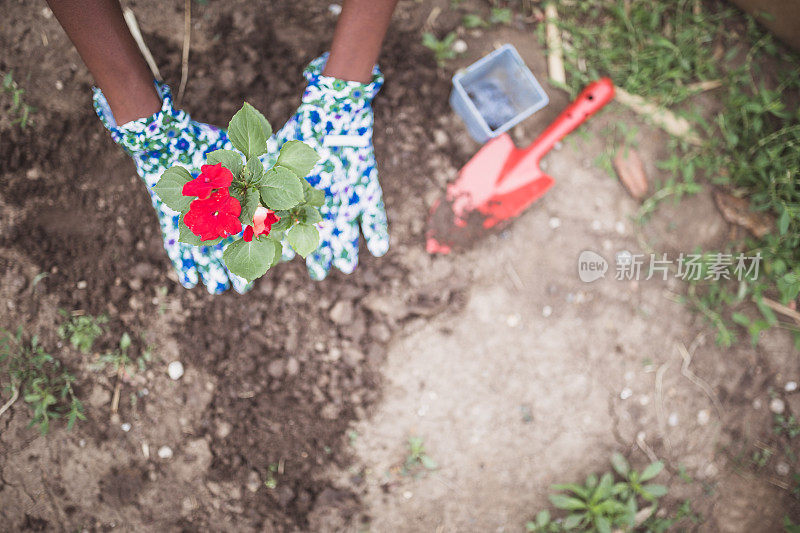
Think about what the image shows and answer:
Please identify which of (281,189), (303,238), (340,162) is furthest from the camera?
(340,162)

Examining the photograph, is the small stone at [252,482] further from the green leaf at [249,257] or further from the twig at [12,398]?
the green leaf at [249,257]

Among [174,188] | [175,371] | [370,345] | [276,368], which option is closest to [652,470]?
[370,345]

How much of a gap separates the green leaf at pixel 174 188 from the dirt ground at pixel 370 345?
76 cm

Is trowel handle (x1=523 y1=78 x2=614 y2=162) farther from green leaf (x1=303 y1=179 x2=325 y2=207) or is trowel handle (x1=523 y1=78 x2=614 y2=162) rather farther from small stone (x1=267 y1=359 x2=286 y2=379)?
small stone (x1=267 y1=359 x2=286 y2=379)

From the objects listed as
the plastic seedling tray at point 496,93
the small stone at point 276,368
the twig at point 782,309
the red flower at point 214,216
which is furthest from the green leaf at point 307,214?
the twig at point 782,309

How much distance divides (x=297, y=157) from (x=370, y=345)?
953 millimetres

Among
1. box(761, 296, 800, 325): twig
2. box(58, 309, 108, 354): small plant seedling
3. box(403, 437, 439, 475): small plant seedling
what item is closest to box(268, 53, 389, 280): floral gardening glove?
box(403, 437, 439, 475): small plant seedling

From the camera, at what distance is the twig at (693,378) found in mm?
2170

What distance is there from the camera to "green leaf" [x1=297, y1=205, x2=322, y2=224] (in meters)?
1.39

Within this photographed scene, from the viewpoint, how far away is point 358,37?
167 cm

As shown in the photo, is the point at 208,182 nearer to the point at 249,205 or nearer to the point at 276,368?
the point at 249,205

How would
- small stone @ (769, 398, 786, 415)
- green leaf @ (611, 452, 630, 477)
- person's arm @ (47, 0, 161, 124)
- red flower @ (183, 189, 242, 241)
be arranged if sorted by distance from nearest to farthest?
red flower @ (183, 189, 242, 241) → person's arm @ (47, 0, 161, 124) → green leaf @ (611, 452, 630, 477) → small stone @ (769, 398, 786, 415)

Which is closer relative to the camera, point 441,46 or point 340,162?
point 340,162

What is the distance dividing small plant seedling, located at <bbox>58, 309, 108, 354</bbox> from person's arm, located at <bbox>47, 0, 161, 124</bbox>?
770 mm
